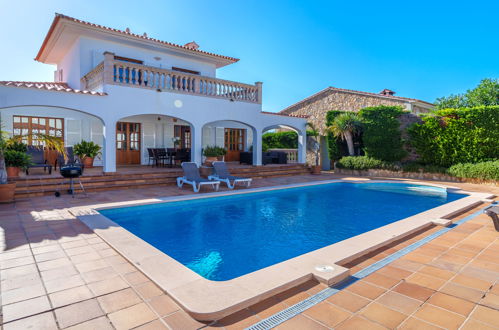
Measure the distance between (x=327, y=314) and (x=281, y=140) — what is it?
20785mm

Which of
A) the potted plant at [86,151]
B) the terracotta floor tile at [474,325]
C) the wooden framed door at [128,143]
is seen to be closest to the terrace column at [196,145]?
the wooden framed door at [128,143]

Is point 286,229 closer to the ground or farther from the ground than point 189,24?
closer to the ground

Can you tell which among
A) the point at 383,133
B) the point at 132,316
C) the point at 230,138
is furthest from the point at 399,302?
the point at 230,138

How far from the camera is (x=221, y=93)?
45.8 feet

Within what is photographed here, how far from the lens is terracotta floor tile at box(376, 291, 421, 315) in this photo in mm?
2820


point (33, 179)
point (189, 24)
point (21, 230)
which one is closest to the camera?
point (21, 230)

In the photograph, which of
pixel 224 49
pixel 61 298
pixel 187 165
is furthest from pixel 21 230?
pixel 224 49

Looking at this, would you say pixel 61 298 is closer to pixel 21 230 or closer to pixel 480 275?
pixel 21 230

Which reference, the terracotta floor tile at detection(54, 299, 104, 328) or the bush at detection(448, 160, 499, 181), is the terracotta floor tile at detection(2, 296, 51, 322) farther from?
the bush at detection(448, 160, 499, 181)

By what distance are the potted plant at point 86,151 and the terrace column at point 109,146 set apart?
2.92 meters

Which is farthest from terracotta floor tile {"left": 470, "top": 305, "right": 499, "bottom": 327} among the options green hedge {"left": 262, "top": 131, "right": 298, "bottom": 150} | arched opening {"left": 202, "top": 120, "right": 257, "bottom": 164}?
green hedge {"left": 262, "top": 131, "right": 298, "bottom": 150}

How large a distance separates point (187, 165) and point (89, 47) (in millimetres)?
7399

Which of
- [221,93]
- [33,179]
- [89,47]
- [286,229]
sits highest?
[89,47]

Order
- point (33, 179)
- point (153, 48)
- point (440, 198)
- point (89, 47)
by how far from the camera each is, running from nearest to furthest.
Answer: point (33, 179) → point (440, 198) → point (89, 47) → point (153, 48)
